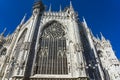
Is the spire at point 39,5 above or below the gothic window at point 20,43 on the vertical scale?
above

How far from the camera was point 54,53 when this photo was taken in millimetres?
23656

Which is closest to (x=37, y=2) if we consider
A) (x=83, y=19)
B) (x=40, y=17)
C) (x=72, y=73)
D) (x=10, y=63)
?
(x=40, y=17)

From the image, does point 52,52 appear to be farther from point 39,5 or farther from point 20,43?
point 39,5

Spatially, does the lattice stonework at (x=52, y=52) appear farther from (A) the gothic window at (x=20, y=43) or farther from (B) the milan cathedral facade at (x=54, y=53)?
(A) the gothic window at (x=20, y=43)

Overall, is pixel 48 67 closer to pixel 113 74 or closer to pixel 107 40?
pixel 113 74

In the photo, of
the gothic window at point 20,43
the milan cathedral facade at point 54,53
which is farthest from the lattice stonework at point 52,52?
the gothic window at point 20,43

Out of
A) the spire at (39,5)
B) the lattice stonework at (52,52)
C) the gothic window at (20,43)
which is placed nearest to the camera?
the lattice stonework at (52,52)

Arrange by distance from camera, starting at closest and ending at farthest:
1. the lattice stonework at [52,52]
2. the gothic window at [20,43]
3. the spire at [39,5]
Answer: the lattice stonework at [52,52] → the gothic window at [20,43] → the spire at [39,5]

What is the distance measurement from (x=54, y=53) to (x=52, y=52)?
0.38 m

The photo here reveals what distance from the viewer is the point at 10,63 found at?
22469 mm

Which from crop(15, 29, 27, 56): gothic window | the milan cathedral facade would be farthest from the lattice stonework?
crop(15, 29, 27, 56): gothic window

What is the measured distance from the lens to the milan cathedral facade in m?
20.1

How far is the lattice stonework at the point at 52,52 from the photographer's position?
21156mm

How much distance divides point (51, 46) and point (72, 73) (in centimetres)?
679
